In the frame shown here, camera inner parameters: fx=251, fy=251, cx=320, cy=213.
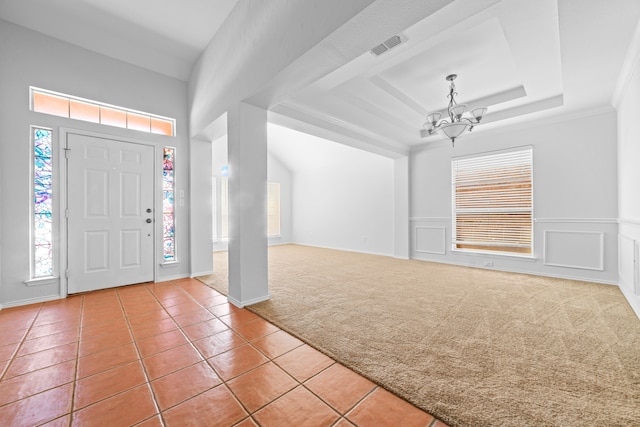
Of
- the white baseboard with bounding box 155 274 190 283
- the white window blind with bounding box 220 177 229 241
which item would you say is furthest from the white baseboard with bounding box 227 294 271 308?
the white window blind with bounding box 220 177 229 241

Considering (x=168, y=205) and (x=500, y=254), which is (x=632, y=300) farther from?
(x=168, y=205)

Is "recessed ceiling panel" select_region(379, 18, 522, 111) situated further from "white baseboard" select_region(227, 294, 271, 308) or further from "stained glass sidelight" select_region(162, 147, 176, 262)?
"stained glass sidelight" select_region(162, 147, 176, 262)

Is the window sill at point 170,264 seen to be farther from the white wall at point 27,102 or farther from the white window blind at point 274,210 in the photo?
the white window blind at point 274,210

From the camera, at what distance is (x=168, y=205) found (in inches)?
159

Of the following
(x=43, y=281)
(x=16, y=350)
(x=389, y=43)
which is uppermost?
(x=389, y=43)

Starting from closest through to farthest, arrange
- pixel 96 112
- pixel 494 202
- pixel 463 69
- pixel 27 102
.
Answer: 1. pixel 27 102
2. pixel 463 69
3. pixel 96 112
4. pixel 494 202

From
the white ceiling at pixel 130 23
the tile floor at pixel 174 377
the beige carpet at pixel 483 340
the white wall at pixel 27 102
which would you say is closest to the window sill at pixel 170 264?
the beige carpet at pixel 483 340

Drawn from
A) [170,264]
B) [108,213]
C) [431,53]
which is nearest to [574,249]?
[431,53]

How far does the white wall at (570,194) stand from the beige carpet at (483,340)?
392 millimetres

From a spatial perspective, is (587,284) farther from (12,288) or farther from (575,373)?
(12,288)

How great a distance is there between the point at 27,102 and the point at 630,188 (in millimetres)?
7027

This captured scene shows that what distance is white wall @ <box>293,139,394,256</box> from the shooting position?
6574mm

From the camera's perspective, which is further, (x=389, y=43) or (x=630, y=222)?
(x=630, y=222)

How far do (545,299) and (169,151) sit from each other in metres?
5.63
